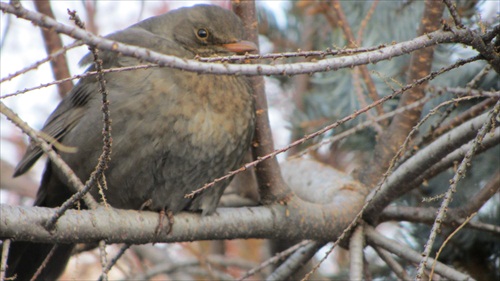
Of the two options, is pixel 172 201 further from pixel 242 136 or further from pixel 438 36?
pixel 438 36

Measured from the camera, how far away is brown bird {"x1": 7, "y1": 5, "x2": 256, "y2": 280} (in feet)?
11.1

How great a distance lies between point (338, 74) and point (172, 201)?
1811 mm

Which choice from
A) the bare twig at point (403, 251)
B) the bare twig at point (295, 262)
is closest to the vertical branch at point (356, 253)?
the bare twig at point (403, 251)

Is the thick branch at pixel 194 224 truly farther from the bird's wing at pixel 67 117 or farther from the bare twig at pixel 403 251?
the bird's wing at pixel 67 117

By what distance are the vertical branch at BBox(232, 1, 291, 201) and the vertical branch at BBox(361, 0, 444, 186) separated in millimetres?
633

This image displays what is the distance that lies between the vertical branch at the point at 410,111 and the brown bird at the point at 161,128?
0.74 m

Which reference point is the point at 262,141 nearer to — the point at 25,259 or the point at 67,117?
the point at 67,117

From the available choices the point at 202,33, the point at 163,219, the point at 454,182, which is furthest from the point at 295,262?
the point at 454,182

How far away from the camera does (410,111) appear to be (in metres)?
3.70

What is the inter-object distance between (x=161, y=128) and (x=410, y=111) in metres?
1.26

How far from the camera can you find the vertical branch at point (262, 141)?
3486 mm

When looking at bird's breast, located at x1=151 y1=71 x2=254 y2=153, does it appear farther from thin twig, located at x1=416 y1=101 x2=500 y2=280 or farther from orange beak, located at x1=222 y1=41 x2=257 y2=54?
thin twig, located at x1=416 y1=101 x2=500 y2=280

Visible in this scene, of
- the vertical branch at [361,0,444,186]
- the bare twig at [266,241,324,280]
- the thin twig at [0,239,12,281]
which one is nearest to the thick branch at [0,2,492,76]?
the thin twig at [0,239,12,281]

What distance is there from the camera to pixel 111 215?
9.24ft
